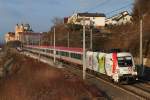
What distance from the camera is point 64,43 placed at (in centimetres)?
11256

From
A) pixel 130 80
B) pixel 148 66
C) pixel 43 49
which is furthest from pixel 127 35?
pixel 130 80

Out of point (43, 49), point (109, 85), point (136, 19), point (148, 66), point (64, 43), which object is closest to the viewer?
point (109, 85)

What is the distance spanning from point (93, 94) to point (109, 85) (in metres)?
8.37

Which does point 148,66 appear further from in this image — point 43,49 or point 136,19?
point 43,49

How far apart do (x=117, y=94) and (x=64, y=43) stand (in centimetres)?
8630

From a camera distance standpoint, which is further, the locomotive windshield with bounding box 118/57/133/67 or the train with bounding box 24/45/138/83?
the locomotive windshield with bounding box 118/57/133/67

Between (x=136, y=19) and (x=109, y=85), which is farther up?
(x=136, y=19)

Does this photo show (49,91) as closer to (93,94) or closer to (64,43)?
(93,94)

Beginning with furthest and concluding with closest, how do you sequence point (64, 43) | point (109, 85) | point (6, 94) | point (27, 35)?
point (27, 35)
point (64, 43)
point (109, 85)
point (6, 94)

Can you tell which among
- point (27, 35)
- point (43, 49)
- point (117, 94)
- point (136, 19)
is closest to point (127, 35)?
point (136, 19)

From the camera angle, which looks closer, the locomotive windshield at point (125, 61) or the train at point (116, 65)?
the train at point (116, 65)

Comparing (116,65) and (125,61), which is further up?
(125,61)

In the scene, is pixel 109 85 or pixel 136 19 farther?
pixel 136 19

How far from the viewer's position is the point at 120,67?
110 feet
